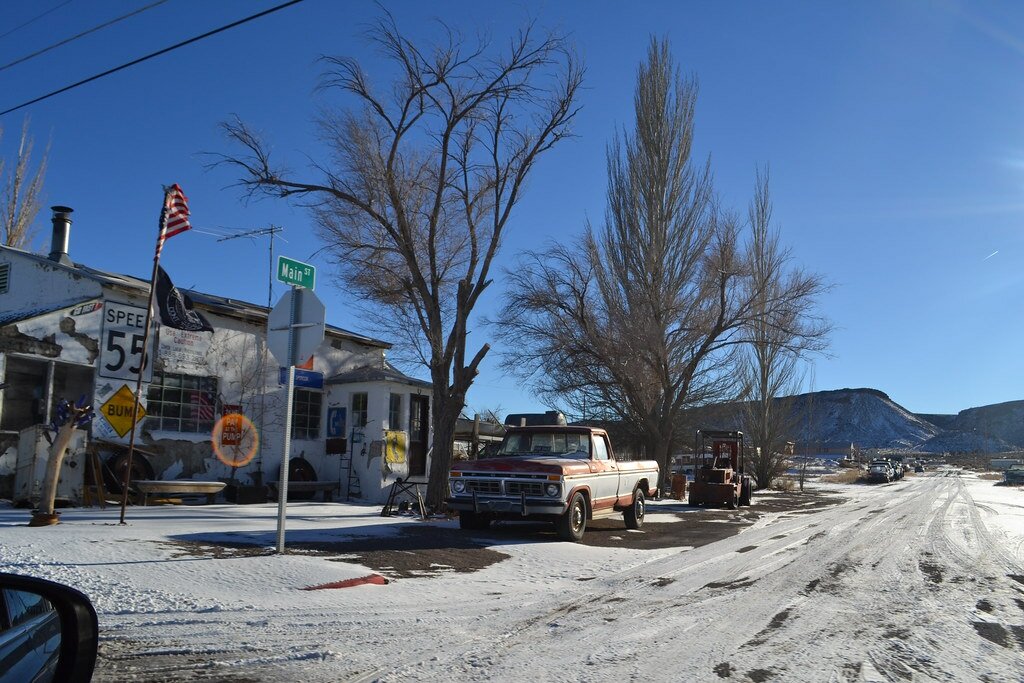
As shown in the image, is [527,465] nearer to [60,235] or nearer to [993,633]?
[993,633]

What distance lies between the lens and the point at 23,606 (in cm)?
258

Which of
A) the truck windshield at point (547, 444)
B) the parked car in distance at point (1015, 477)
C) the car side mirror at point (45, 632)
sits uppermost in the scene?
the truck windshield at point (547, 444)

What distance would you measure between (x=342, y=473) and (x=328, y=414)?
1.72 metres


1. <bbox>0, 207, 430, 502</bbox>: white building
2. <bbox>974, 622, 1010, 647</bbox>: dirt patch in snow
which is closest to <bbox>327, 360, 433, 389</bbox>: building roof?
<bbox>0, 207, 430, 502</bbox>: white building

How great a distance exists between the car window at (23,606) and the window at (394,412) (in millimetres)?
17566

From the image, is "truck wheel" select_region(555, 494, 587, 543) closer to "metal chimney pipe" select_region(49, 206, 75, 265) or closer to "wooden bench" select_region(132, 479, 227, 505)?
"wooden bench" select_region(132, 479, 227, 505)

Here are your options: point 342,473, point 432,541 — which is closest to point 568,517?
point 432,541

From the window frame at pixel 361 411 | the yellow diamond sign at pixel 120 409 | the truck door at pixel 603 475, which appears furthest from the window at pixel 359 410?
the truck door at pixel 603 475

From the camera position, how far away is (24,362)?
15.1 metres

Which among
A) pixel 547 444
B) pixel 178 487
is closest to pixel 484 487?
pixel 547 444

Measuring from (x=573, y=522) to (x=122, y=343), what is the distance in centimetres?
1053

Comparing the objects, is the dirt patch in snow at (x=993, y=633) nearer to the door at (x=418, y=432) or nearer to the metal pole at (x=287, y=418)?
the metal pole at (x=287, y=418)

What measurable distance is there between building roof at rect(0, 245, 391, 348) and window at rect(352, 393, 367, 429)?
2.10 m

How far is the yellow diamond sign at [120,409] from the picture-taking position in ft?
44.1
